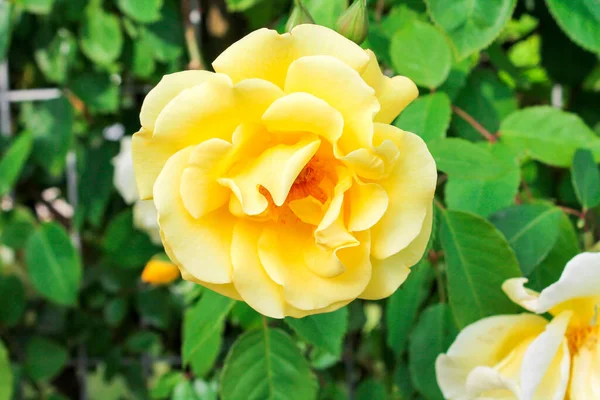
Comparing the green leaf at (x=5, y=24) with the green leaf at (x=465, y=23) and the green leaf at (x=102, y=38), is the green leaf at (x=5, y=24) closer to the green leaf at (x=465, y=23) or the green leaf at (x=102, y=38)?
the green leaf at (x=102, y=38)

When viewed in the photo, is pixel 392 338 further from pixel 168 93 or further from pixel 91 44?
pixel 91 44

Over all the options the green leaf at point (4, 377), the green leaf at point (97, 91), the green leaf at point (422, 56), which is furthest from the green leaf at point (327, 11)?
the green leaf at point (4, 377)

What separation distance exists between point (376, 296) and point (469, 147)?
22 centimetres

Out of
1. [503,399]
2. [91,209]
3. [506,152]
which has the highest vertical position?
[506,152]

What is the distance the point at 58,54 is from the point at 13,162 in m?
0.22

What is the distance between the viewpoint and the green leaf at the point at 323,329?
0.63m

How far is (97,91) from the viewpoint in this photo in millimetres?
1142

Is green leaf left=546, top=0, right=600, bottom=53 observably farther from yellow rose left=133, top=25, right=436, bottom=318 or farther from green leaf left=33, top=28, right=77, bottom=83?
green leaf left=33, top=28, right=77, bottom=83

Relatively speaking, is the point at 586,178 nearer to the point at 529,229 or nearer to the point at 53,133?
the point at 529,229

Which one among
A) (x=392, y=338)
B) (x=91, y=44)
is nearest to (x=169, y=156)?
(x=392, y=338)

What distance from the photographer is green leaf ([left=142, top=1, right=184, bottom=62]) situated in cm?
106

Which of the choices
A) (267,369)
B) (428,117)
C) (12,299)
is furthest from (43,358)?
(428,117)

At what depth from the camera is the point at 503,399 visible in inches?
22.2

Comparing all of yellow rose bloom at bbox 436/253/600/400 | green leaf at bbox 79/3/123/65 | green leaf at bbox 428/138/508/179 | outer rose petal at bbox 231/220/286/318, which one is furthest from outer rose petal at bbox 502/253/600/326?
green leaf at bbox 79/3/123/65
